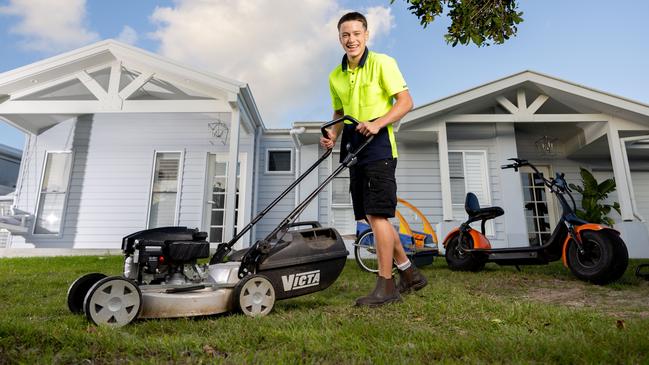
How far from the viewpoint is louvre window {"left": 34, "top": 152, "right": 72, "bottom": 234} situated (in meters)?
9.50

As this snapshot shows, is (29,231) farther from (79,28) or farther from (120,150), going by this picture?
(79,28)

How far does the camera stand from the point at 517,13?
157 inches

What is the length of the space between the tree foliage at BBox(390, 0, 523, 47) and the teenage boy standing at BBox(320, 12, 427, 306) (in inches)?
51.1

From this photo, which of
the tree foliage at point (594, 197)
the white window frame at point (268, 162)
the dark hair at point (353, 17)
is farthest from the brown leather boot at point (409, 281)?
the tree foliage at point (594, 197)

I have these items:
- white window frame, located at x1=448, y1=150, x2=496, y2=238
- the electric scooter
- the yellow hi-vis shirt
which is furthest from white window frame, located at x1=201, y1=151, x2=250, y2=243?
the yellow hi-vis shirt

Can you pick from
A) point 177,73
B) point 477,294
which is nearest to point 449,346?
point 477,294

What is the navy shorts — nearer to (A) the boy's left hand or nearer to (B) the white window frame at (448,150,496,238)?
(A) the boy's left hand

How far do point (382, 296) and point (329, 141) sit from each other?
123 cm

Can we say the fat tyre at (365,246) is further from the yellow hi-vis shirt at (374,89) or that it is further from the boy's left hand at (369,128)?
the boy's left hand at (369,128)

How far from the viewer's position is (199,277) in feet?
8.08

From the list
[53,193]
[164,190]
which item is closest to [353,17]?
[164,190]

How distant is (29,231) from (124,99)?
439 cm

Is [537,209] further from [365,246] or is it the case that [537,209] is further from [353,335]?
[353,335]

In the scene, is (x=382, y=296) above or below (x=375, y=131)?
below
